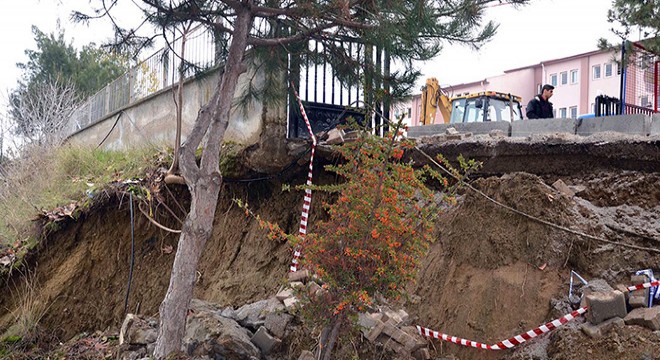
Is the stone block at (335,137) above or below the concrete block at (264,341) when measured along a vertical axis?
above

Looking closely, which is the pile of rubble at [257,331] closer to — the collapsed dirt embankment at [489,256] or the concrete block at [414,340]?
the concrete block at [414,340]

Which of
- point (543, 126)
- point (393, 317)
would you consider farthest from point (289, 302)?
point (543, 126)

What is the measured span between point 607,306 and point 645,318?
302 millimetres

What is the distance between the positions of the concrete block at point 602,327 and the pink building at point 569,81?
1314 inches

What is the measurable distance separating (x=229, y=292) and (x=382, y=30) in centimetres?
418

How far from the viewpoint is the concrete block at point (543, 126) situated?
8922 millimetres

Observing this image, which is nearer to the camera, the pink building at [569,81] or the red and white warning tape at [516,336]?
the red and white warning tape at [516,336]

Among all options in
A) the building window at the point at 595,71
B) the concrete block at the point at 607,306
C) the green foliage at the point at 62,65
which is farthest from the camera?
the building window at the point at 595,71

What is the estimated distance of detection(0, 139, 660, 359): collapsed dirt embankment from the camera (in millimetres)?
5910

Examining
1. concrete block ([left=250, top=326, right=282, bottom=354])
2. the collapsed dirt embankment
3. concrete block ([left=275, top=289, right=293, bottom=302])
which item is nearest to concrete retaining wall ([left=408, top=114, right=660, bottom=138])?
the collapsed dirt embankment

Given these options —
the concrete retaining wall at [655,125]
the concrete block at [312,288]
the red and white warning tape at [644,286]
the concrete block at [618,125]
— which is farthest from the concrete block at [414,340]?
the concrete retaining wall at [655,125]

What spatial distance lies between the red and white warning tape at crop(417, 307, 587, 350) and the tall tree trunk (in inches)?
94.2

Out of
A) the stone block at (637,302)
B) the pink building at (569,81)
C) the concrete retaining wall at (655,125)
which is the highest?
the pink building at (569,81)

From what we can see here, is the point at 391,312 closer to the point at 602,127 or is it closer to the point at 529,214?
the point at 529,214
